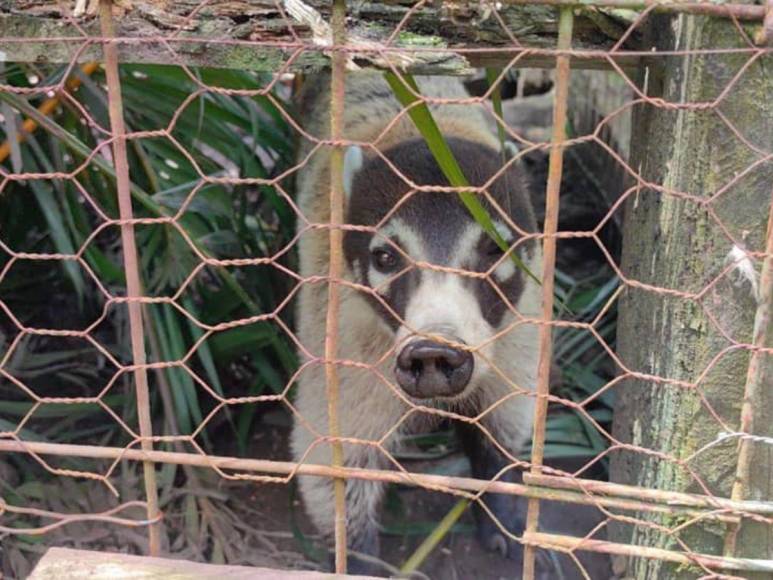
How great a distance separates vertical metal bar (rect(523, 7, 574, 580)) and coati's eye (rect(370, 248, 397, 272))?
100 centimetres

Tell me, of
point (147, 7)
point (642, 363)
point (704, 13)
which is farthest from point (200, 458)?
point (704, 13)

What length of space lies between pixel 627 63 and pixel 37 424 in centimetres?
226

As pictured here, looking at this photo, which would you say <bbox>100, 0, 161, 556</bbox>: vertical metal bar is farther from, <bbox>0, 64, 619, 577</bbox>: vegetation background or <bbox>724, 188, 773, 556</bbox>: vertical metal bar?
<bbox>724, 188, 773, 556</bbox>: vertical metal bar

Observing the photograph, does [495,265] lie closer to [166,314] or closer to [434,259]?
[434,259]

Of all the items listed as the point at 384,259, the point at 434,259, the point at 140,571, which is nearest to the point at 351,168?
the point at 384,259

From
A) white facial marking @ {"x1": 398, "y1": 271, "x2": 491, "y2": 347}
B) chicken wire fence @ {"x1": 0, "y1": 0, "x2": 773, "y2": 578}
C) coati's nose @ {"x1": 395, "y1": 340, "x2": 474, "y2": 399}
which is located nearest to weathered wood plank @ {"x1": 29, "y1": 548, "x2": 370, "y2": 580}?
chicken wire fence @ {"x1": 0, "y1": 0, "x2": 773, "y2": 578}

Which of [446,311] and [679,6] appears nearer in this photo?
[679,6]

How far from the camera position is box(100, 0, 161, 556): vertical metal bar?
5.42 ft

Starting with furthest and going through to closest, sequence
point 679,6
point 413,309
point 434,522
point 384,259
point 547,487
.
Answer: point 434,522, point 384,259, point 413,309, point 547,487, point 679,6

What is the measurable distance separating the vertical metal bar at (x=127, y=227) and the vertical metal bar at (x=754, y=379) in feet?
3.74

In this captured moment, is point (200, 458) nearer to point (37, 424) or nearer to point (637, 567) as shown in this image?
point (637, 567)

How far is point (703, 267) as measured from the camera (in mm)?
1843

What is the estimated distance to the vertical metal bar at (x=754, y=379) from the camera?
162 centimetres

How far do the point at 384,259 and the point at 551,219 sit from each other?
3.48 feet
